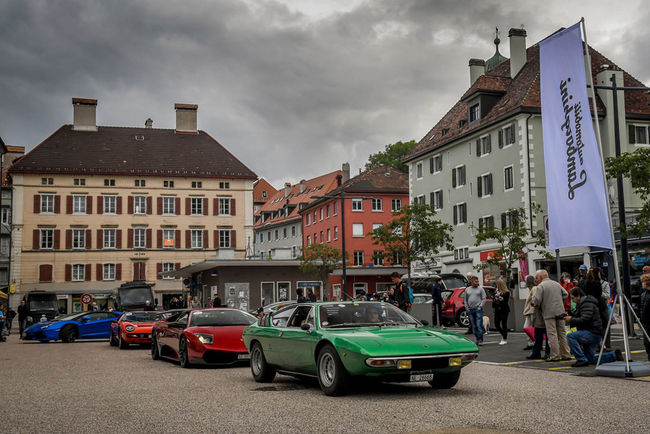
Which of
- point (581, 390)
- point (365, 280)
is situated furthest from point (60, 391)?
point (365, 280)

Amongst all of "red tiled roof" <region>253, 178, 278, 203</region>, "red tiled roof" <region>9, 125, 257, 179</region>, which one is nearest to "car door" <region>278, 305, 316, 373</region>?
"red tiled roof" <region>9, 125, 257, 179</region>

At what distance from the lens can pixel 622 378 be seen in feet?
38.4

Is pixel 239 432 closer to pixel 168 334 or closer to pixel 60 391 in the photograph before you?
pixel 60 391

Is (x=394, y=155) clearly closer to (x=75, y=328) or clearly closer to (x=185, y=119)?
(x=185, y=119)

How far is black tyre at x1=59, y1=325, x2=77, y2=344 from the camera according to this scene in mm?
30922

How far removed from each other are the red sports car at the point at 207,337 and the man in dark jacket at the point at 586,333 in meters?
6.60

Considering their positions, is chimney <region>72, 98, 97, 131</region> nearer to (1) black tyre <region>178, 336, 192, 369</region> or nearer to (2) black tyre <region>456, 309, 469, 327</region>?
(2) black tyre <region>456, 309, 469, 327</region>

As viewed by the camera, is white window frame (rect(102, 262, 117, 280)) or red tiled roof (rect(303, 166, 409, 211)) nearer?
white window frame (rect(102, 262, 117, 280))

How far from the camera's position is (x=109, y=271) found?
244ft

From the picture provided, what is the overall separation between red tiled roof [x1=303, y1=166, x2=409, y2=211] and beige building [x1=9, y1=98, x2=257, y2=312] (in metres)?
11.3

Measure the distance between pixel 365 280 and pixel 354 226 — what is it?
19.1 feet

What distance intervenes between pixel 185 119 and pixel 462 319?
60.0 metres

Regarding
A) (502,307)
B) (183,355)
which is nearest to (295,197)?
(502,307)

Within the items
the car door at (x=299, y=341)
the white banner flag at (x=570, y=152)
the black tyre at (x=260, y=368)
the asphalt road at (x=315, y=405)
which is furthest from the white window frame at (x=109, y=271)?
the car door at (x=299, y=341)
